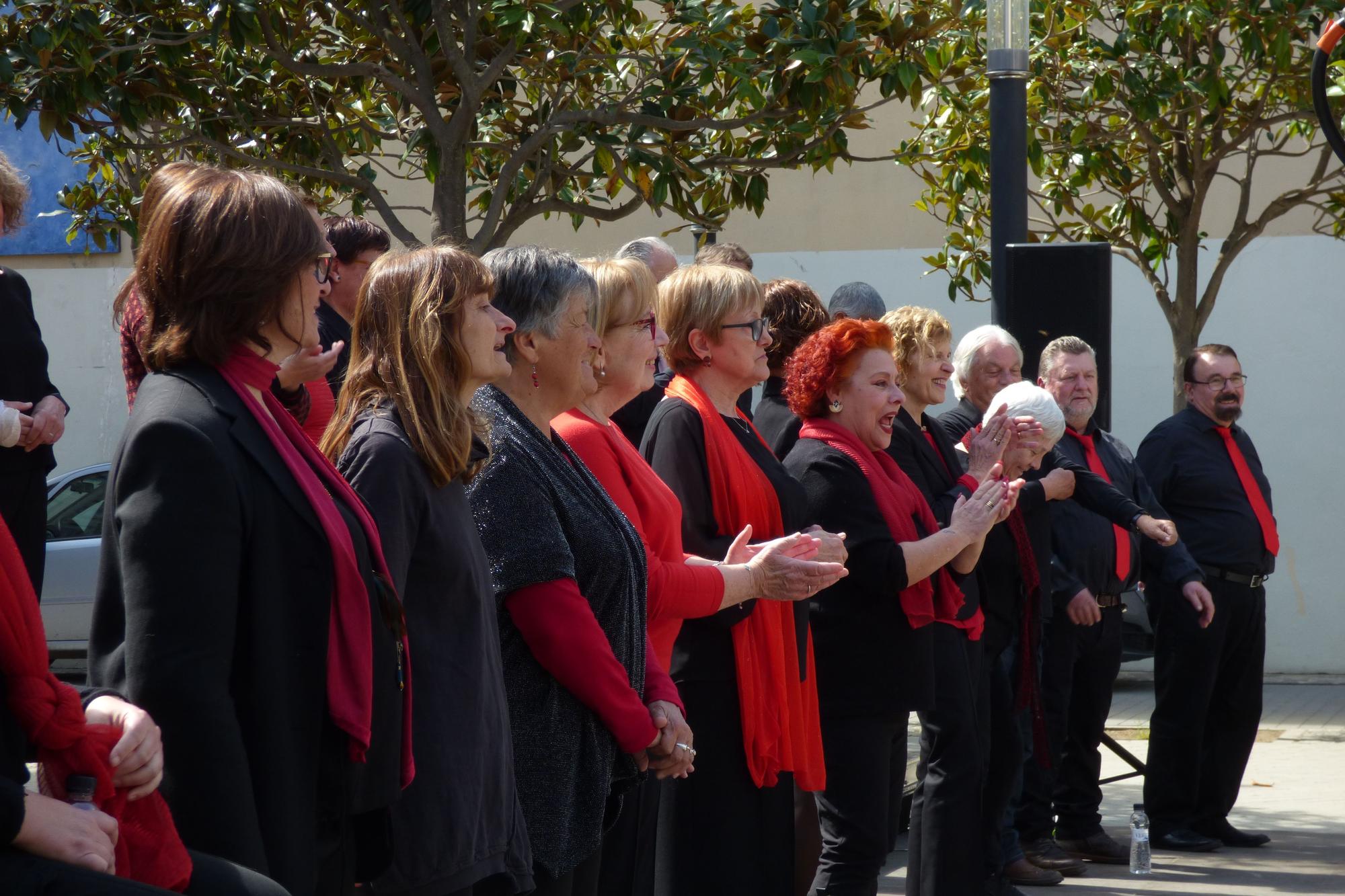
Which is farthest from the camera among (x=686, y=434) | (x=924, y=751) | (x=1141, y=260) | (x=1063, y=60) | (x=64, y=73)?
(x=1141, y=260)

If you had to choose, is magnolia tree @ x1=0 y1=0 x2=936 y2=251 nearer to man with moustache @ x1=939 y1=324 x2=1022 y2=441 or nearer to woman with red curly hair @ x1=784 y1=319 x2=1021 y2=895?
man with moustache @ x1=939 y1=324 x2=1022 y2=441

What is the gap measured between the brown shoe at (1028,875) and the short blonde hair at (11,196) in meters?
4.47

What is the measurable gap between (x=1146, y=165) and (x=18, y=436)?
8.01m

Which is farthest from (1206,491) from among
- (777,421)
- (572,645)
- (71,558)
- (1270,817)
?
(71,558)

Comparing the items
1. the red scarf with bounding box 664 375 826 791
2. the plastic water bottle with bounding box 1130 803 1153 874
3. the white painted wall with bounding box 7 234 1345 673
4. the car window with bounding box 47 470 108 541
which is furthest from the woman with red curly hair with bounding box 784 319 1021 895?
the car window with bounding box 47 470 108 541

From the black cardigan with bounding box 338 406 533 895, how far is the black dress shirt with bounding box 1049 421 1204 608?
12.8 ft

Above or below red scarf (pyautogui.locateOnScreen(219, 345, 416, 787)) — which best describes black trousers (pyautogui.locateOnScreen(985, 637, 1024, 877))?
below

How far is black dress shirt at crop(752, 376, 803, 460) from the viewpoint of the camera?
5.08 meters

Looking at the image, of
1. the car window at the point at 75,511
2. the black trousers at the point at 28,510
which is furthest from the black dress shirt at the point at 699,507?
the car window at the point at 75,511

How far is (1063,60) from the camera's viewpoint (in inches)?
364

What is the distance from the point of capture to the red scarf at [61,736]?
6.41 ft

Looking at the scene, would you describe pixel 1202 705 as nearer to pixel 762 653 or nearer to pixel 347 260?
pixel 762 653

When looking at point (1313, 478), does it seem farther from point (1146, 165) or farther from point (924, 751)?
point (924, 751)

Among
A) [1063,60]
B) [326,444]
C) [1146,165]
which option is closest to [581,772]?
[326,444]
